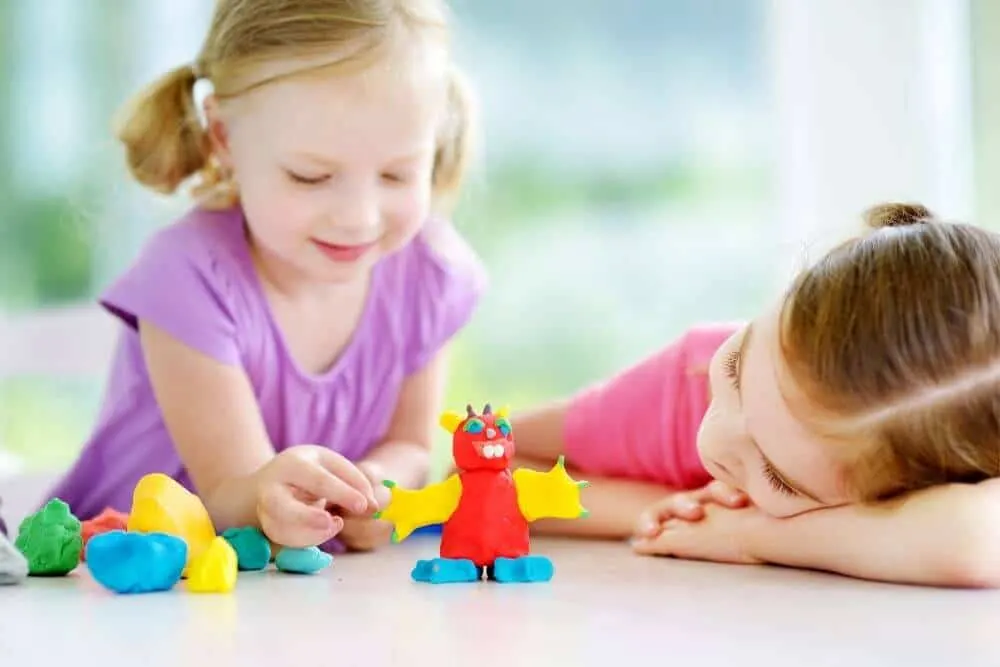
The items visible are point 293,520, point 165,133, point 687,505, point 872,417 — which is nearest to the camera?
point 872,417

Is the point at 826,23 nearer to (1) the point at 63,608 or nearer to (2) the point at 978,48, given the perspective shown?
(2) the point at 978,48

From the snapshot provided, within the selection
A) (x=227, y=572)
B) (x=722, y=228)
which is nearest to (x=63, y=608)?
(x=227, y=572)

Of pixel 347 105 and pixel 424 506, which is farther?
pixel 347 105

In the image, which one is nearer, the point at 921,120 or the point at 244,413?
the point at 244,413

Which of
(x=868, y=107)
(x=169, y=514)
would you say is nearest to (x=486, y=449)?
(x=169, y=514)

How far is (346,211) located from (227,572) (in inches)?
16.3

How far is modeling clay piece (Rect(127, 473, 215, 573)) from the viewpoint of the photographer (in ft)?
3.35

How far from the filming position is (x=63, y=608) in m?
0.91

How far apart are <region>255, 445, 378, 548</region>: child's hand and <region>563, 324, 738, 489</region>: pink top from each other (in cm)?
35

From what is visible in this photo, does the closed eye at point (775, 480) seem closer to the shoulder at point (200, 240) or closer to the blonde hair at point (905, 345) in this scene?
the blonde hair at point (905, 345)

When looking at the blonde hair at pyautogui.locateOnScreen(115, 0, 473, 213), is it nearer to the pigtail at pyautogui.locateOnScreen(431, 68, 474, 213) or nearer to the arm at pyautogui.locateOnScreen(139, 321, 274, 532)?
the pigtail at pyautogui.locateOnScreen(431, 68, 474, 213)

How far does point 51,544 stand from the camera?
3.44 feet

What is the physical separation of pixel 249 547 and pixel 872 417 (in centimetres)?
47

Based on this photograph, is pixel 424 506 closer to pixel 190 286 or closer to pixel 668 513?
pixel 668 513
